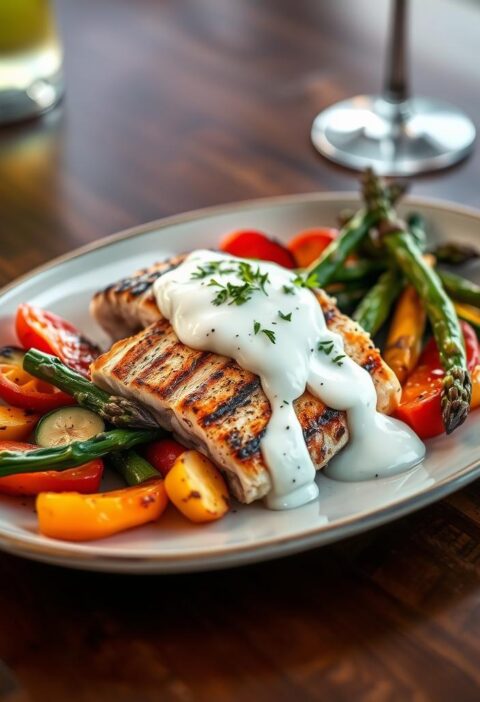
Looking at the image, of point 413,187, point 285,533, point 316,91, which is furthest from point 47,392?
point 316,91

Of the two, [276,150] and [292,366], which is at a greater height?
[292,366]

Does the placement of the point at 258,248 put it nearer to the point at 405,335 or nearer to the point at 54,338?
the point at 405,335

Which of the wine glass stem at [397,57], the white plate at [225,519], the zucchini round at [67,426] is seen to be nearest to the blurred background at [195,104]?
the wine glass stem at [397,57]

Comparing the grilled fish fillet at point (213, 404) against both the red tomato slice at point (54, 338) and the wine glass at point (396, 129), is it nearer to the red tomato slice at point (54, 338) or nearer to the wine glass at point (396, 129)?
the red tomato slice at point (54, 338)

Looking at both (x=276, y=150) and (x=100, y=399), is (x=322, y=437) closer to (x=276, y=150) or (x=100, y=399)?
(x=100, y=399)

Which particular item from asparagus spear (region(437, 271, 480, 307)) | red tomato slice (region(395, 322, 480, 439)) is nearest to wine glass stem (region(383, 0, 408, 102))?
asparagus spear (region(437, 271, 480, 307))

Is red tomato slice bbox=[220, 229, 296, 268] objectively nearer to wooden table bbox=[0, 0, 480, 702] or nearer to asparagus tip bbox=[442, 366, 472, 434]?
wooden table bbox=[0, 0, 480, 702]
